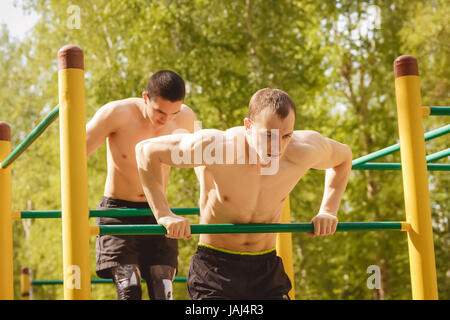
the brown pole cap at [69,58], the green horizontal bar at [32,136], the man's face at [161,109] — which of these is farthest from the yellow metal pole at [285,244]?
the brown pole cap at [69,58]

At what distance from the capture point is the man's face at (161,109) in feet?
11.7

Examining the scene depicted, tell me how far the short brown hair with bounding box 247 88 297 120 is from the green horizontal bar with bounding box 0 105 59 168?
86 centimetres

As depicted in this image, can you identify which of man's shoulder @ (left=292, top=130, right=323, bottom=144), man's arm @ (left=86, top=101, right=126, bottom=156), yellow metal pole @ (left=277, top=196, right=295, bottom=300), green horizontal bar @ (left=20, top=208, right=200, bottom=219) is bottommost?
yellow metal pole @ (left=277, top=196, right=295, bottom=300)

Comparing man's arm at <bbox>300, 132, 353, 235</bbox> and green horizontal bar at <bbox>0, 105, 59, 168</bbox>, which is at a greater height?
green horizontal bar at <bbox>0, 105, 59, 168</bbox>

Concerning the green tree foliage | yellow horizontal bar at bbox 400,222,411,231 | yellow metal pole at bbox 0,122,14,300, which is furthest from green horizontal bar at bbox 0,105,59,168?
the green tree foliage

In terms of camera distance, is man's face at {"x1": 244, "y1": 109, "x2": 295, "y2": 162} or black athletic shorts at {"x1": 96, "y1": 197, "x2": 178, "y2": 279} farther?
black athletic shorts at {"x1": 96, "y1": 197, "x2": 178, "y2": 279}

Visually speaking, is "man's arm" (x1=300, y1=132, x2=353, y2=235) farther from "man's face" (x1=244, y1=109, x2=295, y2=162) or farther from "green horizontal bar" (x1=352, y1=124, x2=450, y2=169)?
"green horizontal bar" (x1=352, y1=124, x2=450, y2=169)

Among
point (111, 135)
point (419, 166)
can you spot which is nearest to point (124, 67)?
point (111, 135)

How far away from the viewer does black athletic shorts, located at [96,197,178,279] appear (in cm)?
372

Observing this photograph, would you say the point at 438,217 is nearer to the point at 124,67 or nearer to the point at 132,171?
the point at 124,67

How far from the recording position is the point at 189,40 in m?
13.7

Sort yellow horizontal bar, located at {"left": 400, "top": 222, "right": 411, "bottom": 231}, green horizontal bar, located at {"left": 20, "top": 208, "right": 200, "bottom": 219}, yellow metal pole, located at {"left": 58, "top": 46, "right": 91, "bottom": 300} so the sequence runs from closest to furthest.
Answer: yellow metal pole, located at {"left": 58, "top": 46, "right": 91, "bottom": 300}, yellow horizontal bar, located at {"left": 400, "top": 222, "right": 411, "bottom": 231}, green horizontal bar, located at {"left": 20, "top": 208, "right": 200, "bottom": 219}

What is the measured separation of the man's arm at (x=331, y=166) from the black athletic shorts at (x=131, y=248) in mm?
1155
